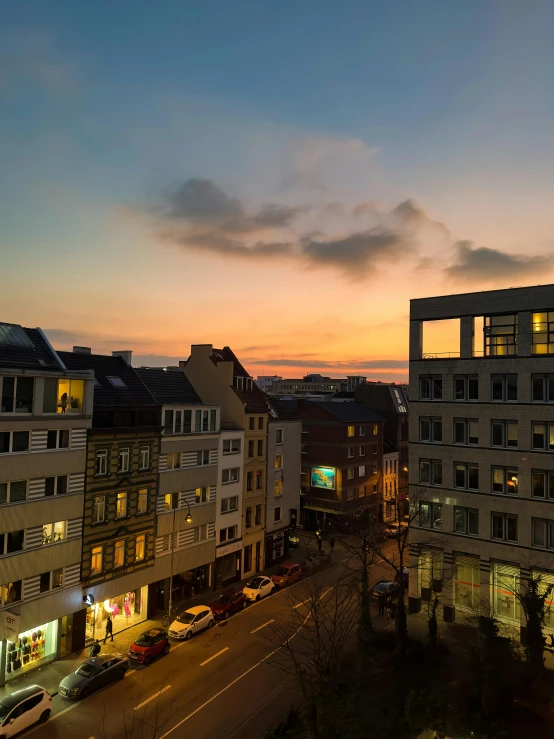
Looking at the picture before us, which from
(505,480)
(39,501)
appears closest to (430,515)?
(505,480)

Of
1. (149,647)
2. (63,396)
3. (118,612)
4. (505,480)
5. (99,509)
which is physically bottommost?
(118,612)

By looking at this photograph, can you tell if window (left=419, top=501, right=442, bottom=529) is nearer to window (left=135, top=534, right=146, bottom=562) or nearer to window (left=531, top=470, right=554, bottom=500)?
window (left=531, top=470, right=554, bottom=500)

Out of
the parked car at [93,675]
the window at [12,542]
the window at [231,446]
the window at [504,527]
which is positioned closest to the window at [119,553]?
the parked car at [93,675]

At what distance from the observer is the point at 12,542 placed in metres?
30.2

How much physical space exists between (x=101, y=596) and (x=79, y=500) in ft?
23.6

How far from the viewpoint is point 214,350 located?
54438mm

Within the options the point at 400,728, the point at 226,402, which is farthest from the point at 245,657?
the point at 226,402

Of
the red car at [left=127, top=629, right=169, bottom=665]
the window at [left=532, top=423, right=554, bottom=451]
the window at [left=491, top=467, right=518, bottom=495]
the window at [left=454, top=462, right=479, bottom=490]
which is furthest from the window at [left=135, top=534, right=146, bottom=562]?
the window at [left=532, top=423, right=554, bottom=451]

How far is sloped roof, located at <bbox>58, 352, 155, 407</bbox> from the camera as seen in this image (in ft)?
128

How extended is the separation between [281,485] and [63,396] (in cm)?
2851

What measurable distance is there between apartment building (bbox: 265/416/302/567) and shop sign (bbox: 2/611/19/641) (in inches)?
1061

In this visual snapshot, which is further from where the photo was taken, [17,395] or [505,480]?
[505,480]

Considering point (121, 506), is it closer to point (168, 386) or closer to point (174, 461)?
point (174, 461)

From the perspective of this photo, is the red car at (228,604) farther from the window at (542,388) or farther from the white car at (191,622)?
the window at (542,388)
